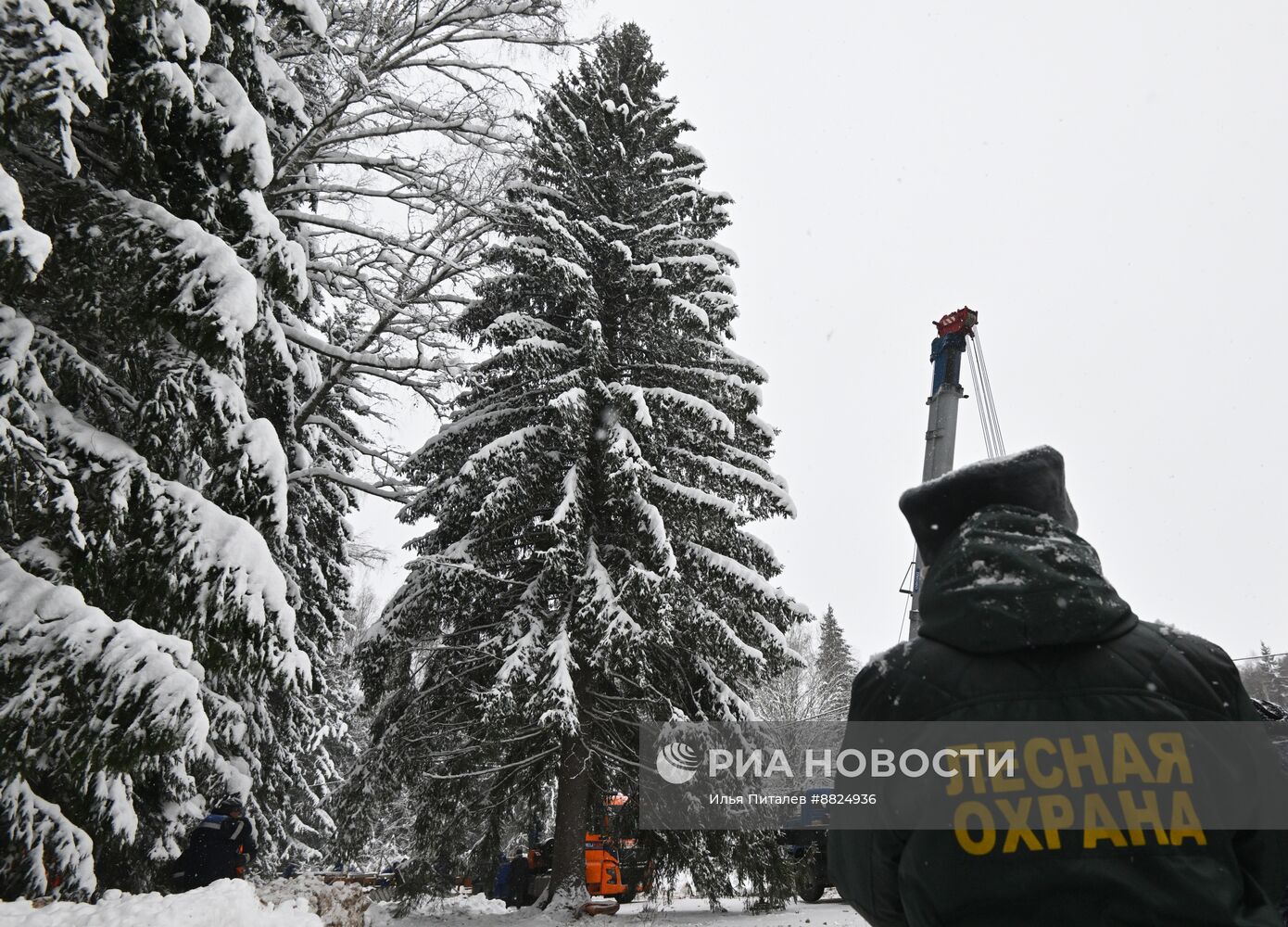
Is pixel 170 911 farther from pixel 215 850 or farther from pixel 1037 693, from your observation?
pixel 1037 693

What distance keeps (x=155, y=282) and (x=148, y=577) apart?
194 centimetres

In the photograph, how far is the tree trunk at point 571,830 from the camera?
35.2ft

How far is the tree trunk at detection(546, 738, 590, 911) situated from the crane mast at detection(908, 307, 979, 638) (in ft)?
15.7

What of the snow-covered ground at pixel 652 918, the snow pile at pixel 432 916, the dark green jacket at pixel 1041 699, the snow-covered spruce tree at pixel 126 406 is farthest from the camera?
the snow pile at pixel 432 916

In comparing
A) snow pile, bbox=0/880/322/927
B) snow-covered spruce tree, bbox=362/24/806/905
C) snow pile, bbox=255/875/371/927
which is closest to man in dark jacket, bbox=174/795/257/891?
snow pile, bbox=255/875/371/927

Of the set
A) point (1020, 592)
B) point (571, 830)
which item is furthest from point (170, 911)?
point (1020, 592)

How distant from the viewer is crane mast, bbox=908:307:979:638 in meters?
11.7

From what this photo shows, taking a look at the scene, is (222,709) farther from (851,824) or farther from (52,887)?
(851,824)

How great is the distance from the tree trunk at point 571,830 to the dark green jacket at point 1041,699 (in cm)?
943

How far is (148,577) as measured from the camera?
552 cm

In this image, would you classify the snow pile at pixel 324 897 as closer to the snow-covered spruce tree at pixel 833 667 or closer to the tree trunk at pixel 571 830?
the tree trunk at pixel 571 830

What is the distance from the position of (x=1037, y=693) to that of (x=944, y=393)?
11184 millimetres

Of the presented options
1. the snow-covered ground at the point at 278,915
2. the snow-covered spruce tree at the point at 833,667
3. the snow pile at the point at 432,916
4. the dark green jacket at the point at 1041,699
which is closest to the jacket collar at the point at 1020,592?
the dark green jacket at the point at 1041,699

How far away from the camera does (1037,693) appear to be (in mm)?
1504
